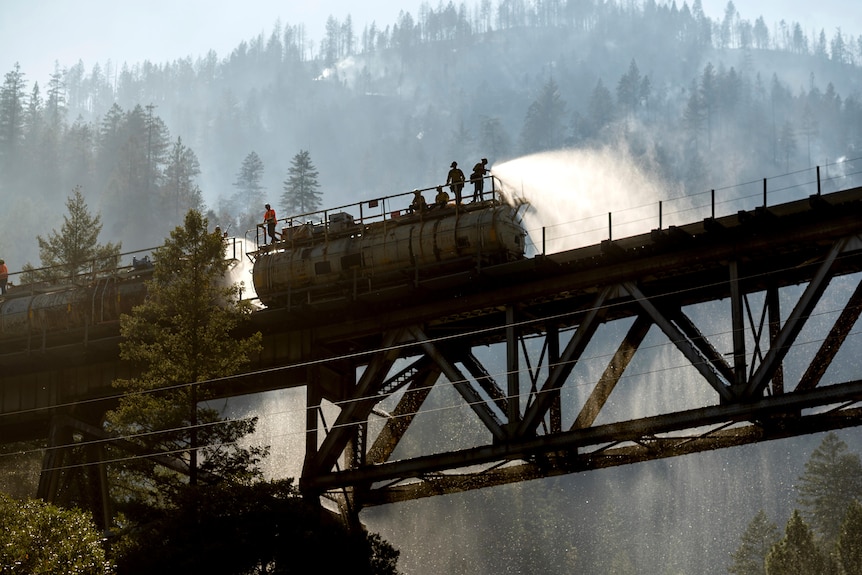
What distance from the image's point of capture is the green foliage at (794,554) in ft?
245

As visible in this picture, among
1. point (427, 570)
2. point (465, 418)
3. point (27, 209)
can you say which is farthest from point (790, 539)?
point (27, 209)

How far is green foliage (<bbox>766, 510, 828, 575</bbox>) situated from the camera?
74.8 m

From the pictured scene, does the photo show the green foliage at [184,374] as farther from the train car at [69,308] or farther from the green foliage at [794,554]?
the green foliage at [794,554]

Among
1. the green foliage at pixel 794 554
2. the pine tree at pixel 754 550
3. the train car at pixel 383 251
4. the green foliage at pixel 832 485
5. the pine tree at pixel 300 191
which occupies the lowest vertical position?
the train car at pixel 383 251

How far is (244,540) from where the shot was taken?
29.7 meters

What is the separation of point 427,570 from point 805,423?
8739 cm

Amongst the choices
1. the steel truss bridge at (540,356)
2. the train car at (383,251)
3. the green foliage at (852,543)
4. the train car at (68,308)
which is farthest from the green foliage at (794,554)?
the train car at (383,251)

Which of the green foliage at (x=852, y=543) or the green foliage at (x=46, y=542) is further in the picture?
the green foliage at (x=852, y=543)

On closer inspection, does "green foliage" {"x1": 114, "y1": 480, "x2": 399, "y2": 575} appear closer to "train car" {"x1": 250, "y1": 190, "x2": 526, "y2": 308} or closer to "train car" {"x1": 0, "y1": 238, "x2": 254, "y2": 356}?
"train car" {"x1": 250, "y1": 190, "x2": 526, "y2": 308}

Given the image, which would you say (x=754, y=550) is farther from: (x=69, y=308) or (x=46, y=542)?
(x=46, y=542)

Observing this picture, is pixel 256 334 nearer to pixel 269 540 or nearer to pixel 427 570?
pixel 269 540

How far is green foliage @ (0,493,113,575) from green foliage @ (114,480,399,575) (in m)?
1.13

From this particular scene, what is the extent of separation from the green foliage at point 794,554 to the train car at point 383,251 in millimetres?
47777

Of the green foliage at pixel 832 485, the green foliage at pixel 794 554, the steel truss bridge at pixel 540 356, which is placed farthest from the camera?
the green foliage at pixel 832 485
